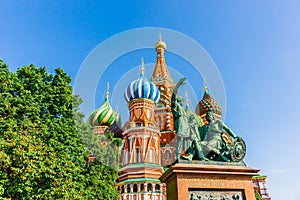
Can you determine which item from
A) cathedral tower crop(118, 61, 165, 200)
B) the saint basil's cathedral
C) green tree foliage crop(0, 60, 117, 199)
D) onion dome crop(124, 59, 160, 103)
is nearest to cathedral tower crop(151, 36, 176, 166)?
the saint basil's cathedral

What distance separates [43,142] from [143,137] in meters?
16.6

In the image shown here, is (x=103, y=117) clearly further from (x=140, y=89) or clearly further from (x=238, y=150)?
(x=238, y=150)

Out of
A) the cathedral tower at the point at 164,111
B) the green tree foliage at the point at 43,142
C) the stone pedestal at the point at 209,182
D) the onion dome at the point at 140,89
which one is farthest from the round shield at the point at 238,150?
the onion dome at the point at 140,89

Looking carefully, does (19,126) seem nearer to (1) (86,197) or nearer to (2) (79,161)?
(2) (79,161)

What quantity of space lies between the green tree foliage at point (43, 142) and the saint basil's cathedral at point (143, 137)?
9.63m

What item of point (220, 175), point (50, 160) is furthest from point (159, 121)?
point (220, 175)

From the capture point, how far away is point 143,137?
25.9m

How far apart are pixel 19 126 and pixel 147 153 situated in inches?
668

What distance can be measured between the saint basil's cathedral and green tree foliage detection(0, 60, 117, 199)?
963cm

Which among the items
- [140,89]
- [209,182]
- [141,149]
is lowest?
[209,182]

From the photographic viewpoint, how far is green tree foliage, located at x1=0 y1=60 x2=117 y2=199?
321 inches

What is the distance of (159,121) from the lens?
34.3 metres

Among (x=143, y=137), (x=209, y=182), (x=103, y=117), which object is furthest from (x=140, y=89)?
(x=209, y=182)

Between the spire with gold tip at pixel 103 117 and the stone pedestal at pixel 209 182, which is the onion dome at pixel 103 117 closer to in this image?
the spire with gold tip at pixel 103 117
